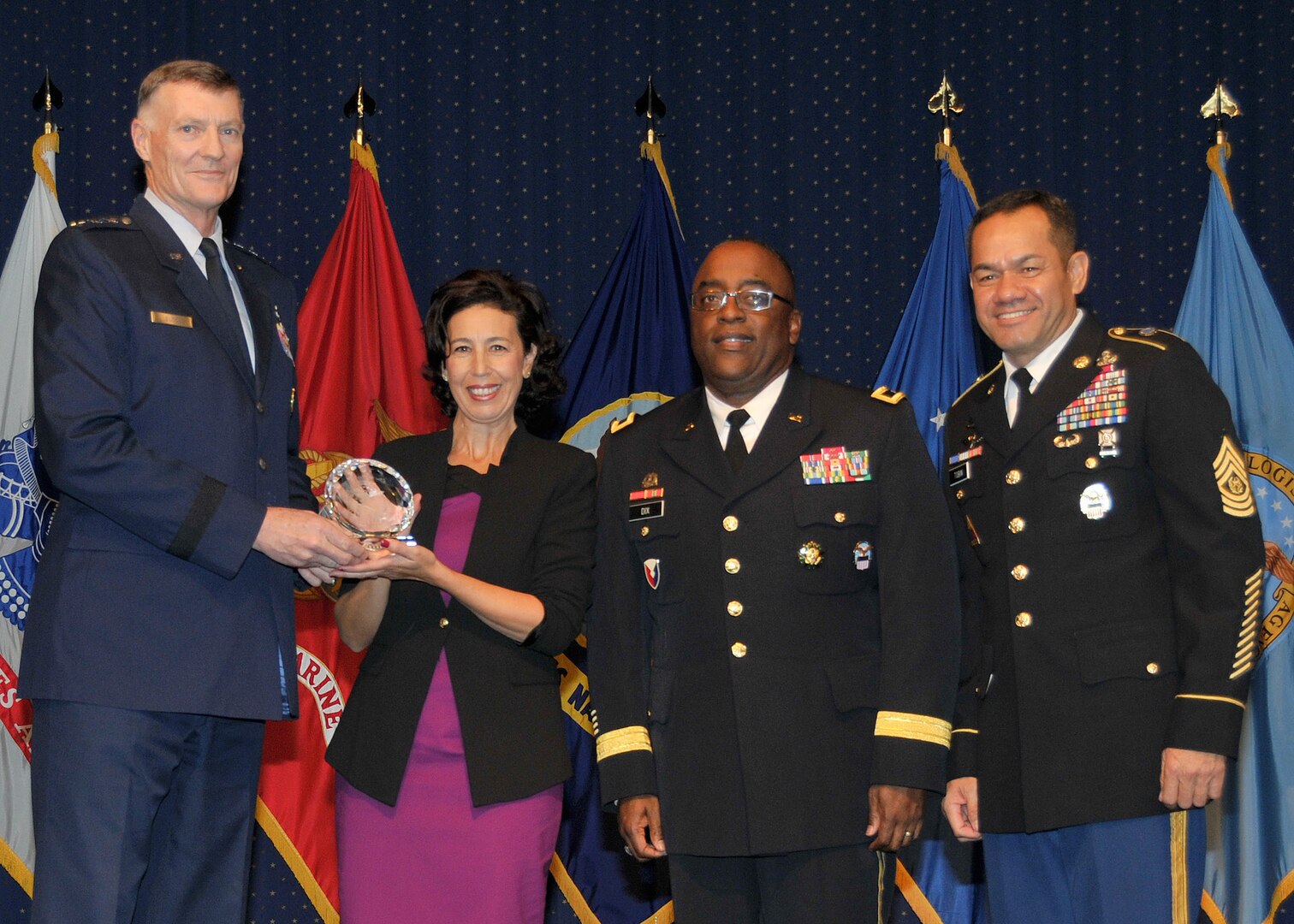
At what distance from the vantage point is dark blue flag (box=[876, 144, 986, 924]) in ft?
13.7

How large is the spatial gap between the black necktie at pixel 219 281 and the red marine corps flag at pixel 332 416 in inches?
63.2

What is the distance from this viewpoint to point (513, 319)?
294 cm

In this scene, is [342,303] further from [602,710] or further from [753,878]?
[753,878]

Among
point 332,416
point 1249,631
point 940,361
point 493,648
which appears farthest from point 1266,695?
point 332,416

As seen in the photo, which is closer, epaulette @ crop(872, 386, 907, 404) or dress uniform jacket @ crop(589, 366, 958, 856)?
dress uniform jacket @ crop(589, 366, 958, 856)

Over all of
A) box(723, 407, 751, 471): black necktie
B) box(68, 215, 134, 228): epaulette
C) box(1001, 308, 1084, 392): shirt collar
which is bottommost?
box(723, 407, 751, 471): black necktie

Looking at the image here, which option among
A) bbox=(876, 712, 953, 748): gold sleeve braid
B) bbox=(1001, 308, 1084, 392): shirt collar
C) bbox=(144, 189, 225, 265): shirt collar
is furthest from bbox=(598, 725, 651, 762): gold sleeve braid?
bbox=(144, 189, 225, 265): shirt collar

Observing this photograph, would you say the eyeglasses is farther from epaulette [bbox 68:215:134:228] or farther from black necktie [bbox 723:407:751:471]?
epaulette [bbox 68:215:134:228]

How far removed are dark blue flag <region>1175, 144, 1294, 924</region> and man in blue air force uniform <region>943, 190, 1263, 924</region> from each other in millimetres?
1708

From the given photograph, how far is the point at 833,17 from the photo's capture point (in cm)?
479

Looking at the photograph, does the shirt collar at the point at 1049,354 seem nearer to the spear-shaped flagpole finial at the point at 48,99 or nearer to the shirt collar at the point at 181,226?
the shirt collar at the point at 181,226

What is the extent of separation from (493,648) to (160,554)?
2.26 ft

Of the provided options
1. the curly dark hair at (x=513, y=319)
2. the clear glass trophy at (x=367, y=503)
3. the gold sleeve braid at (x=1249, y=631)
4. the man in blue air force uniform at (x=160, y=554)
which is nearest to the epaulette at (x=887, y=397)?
the gold sleeve braid at (x=1249, y=631)

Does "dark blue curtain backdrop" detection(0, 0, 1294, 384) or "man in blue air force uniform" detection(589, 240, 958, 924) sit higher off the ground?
"dark blue curtain backdrop" detection(0, 0, 1294, 384)
